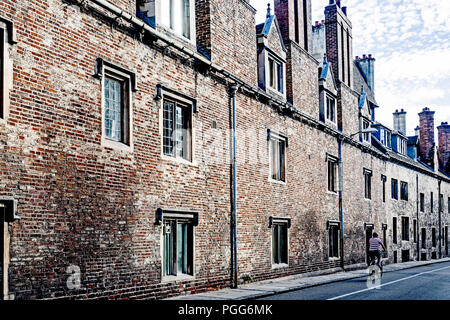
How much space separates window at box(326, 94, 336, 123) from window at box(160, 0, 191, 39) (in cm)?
1138

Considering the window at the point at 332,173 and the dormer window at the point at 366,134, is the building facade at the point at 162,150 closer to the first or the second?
the window at the point at 332,173

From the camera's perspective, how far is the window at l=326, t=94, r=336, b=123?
24.5 metres

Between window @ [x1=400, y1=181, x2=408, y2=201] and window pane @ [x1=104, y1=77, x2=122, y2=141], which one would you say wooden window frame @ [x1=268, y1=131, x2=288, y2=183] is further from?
window @ [x1=400, y1=181, x2=408, y2=201]

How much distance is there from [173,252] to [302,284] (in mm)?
5605

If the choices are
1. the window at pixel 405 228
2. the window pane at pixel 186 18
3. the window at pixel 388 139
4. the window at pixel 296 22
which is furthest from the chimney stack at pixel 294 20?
the window at pixel 405 228

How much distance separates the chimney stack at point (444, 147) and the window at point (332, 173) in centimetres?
3099

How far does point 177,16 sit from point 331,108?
42.0ft

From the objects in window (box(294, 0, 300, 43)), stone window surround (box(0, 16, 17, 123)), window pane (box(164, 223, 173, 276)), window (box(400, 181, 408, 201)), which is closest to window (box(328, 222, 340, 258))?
window (box(294, 0, 300, 43))

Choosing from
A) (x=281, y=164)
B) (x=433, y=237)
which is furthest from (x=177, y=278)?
(x=433, y=237)

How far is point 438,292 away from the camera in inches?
563

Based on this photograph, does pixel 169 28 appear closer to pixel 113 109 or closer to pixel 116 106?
pixel 116 106

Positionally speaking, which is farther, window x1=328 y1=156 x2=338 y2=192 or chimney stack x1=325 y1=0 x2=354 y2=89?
chimney stack x1=325 y1=0 x2=354 y2=89

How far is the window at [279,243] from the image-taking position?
60.1ft
